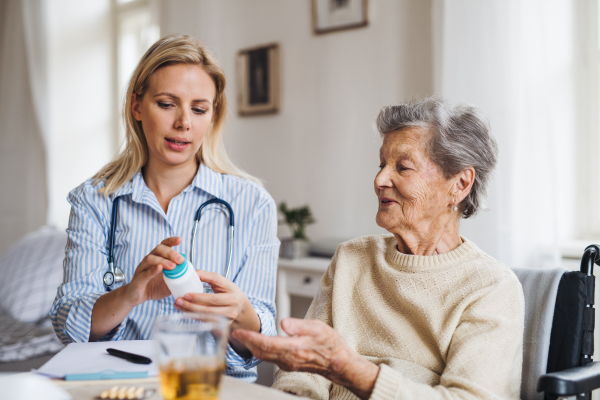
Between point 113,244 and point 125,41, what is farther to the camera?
point 125,41

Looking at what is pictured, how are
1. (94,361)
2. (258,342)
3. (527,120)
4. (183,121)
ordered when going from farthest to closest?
(527,120) < (183,121) < (94,361) < (258,342)

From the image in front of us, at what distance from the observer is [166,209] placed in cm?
147

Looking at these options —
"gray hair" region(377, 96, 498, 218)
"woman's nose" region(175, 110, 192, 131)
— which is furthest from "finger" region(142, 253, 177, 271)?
"gray hair" region(377, 96, 498, 218)

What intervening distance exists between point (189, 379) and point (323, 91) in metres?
2.44

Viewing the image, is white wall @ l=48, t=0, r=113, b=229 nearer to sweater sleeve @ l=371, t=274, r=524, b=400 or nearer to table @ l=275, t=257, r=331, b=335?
table @ l=275, t=257, r=331, b=335

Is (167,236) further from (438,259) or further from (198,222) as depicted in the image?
(438,259)

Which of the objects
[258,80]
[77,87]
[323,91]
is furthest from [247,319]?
[77,87]

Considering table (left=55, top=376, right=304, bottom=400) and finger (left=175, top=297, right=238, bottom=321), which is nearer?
table (left=55, top=376, right=304, bottom=400)

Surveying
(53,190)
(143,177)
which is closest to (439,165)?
(143,177)

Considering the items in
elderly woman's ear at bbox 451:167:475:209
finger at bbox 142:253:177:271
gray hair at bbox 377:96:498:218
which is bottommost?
finger at bbox 142:253:177:271

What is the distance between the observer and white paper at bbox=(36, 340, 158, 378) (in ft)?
→ 2.89


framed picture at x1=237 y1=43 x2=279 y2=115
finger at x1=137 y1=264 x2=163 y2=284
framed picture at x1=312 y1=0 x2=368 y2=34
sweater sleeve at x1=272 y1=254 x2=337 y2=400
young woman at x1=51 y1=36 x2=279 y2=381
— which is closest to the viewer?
finger at x1=137 y1=264 x2=163 y2=284

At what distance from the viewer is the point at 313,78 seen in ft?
9.65

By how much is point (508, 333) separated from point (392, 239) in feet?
1.37
